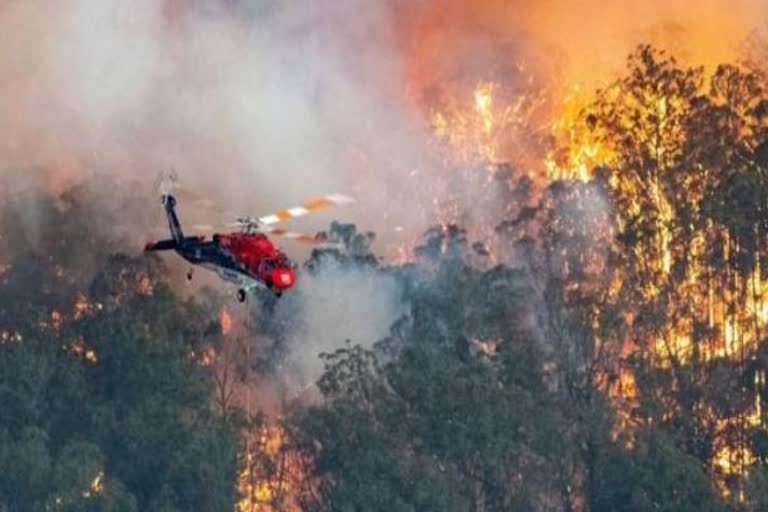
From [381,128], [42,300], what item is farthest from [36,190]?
[381,128]

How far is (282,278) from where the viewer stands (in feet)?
360

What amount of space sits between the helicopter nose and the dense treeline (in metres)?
19.8

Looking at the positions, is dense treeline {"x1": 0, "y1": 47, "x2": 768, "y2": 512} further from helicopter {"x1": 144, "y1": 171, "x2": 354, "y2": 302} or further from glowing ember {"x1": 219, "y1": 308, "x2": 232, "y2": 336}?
helicopter {"x1": 144, "y1": 171, "x2": 354, "y2": 302}

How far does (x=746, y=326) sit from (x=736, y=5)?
1388cm

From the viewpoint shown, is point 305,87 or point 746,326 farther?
point 305,87

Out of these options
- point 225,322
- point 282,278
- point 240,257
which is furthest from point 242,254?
point 225,322

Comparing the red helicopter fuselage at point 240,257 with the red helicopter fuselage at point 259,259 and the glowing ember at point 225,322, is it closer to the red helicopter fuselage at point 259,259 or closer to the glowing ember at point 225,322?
the red helicopter fuselage at point 259,259

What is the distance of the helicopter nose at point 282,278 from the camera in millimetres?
109500

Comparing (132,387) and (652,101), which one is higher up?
(652,101)

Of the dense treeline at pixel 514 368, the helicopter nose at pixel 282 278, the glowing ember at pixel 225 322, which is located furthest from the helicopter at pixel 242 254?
the glowing ember at pixel 225 322

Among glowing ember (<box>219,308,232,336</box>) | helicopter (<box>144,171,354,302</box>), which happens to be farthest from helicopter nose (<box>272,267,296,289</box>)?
glowing ember (<box>219,308,232,336</box>)

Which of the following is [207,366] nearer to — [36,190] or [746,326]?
[36,190]

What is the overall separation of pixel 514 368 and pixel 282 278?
23307 millimetres

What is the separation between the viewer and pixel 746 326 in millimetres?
132500
